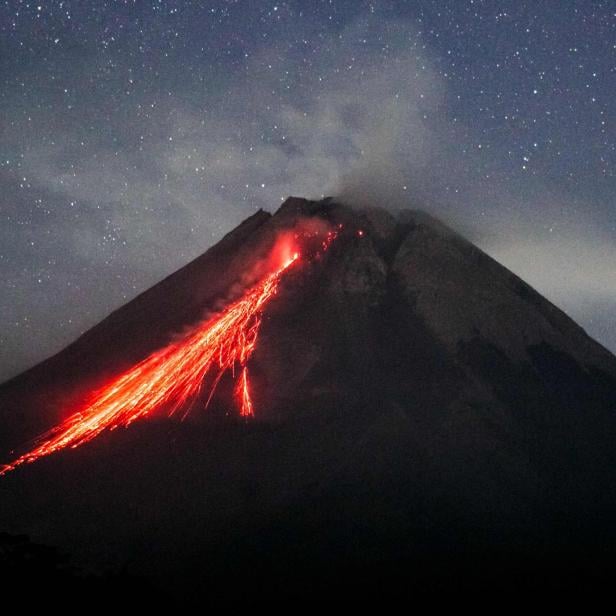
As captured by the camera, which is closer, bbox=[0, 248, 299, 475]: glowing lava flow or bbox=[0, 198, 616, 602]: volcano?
bbox=[0, 198, 616, 602]: volcano

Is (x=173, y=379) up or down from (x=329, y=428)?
up

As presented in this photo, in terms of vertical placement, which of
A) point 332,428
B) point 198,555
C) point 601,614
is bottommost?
point 601,614

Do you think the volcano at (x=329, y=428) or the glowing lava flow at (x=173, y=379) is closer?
the volcano at (x=329, y=428)

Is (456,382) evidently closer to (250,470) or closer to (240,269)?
(250,470)

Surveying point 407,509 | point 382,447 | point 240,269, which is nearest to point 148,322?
point 240,269
